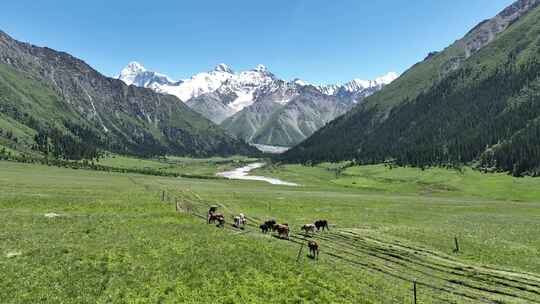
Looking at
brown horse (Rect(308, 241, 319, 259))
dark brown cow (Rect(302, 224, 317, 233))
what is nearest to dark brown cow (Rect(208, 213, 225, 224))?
dark brown cow (Rect(302, 224, 317, 233))

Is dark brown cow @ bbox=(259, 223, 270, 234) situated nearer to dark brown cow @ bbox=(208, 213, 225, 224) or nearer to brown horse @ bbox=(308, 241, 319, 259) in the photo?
dark brown cow @ bbox=(208, 213, 225, 224)

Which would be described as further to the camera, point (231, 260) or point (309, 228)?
point (309, 228)

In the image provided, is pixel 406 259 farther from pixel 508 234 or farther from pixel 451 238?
pixel 508 234

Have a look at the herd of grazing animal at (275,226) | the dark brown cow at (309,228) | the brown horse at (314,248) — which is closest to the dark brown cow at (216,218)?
the herd of grazing animal at (275,226)

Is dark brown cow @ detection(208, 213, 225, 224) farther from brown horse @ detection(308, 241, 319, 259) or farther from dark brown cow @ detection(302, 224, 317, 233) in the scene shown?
brown horse @ detection(308, 241, 319, 259)

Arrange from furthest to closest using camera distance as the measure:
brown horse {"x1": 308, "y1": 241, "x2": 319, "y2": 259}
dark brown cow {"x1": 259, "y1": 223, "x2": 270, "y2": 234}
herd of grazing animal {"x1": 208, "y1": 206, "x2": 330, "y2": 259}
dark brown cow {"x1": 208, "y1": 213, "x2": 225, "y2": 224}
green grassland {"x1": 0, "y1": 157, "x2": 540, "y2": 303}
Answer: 1. dark brown cow {"x1": 208, "y1": 213, "x2": 225, "y2": 224}
2. dark brown cow {"x1": 259, "y1": 223, "x2": 270, "y2": 234}
3. herd of grazing animal {"x1": 208, "y1": 206, "x2": 330, "y2": 259}
4. brown horse {"x1": 308, "y1": 241, "x2": 319, "y2": 259}
5. green grassland {"x1": 0, "y1": 157, "x2": 540, "y2": 303}

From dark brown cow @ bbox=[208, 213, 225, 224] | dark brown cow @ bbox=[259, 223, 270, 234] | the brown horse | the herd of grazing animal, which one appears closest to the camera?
the brown horse

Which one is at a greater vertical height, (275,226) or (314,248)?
(314,248)

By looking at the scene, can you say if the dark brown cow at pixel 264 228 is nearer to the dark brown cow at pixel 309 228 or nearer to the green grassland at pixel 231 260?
the green grassland at pixel 231 260

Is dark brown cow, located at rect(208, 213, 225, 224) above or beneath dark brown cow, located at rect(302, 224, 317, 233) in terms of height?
above

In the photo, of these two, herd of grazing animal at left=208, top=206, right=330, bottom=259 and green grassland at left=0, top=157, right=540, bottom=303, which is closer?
green grassland at left=0, top=157, right=540, bottom=303

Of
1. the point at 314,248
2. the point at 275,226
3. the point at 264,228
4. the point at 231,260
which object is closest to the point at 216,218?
the point at 264,228

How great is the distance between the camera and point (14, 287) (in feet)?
75.9

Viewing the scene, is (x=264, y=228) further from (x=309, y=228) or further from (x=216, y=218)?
(x=216, y=218)
